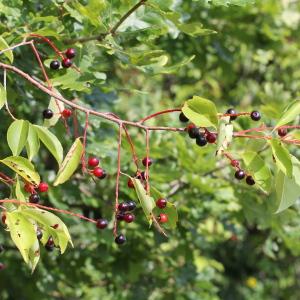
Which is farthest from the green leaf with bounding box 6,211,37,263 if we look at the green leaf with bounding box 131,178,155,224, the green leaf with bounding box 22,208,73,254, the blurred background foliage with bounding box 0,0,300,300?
the blurred background foliage with bounding box 0,0,300,300

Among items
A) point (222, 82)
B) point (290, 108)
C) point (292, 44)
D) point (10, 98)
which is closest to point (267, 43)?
point (292, 44)

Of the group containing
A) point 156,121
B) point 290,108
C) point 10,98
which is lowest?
point 156,121

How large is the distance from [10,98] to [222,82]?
8.92 feet

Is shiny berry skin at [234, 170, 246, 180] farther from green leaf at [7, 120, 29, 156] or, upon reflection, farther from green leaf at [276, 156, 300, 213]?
green leaf at [7, 120, 29, 156]

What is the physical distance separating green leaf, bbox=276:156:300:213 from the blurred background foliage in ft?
0.49

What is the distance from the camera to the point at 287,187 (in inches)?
68.6

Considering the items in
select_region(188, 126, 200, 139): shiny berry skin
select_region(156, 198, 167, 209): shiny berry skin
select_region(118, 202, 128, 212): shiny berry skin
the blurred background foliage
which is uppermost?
select_region(188, 126, 200, 139): shiny berry skin

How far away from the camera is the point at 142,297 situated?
3727 mm

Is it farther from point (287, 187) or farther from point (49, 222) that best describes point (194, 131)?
point (49, 222)

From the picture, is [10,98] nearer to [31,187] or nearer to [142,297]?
[31,187]

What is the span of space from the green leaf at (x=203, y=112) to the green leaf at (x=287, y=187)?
0.23m

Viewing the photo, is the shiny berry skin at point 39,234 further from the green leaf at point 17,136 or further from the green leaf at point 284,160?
the green leaf at point 284,160

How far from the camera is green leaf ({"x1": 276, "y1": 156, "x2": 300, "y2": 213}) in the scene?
1.72 meters

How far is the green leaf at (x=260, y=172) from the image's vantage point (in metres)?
1.79
